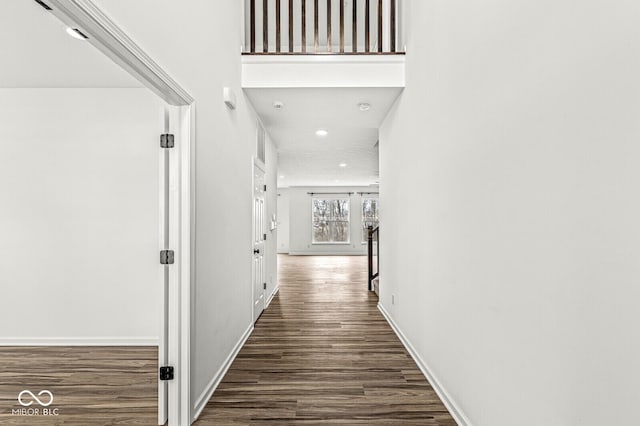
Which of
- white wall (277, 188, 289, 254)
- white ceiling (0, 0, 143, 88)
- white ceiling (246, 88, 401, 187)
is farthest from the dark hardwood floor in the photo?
white wall (277, 188, 289, 254)

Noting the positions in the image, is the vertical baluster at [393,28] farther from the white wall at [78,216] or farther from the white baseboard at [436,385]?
the white baseboard at [436,385]

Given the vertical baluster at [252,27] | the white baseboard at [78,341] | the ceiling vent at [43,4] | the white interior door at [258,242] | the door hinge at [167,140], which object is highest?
the vertical baluster at [252,27]

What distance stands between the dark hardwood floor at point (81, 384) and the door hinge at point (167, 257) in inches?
38.8

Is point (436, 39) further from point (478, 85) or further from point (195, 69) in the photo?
point (195, 69)

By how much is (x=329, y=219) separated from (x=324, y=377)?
10.6 m

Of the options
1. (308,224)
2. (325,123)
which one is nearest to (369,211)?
(308,224)

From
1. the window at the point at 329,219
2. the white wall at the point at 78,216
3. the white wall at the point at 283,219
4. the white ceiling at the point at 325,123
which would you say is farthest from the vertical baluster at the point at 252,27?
the white wall at the point at 283,219

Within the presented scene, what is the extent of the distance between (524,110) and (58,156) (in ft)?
13.1

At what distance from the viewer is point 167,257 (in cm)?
208

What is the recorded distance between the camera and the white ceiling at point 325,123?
11.8 ft

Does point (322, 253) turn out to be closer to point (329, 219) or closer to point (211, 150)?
point (329, 219)

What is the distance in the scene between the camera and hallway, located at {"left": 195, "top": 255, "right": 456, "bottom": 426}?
221cm

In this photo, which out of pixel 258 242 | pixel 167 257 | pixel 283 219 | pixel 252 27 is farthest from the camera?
pixel 283 219

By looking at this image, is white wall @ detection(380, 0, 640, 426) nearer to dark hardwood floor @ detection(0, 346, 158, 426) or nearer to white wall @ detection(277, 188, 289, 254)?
dark hardwood floor @ detection(0, 346, 158, 426)
